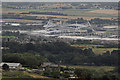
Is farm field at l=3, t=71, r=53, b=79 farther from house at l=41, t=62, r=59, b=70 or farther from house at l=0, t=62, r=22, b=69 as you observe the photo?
house at l=41, t=62, r=59, b=70

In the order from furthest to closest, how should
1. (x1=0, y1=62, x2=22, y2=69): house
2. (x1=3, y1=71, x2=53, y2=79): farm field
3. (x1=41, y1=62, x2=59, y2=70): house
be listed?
(x1=41, y1=62, x2=59, y2=70): house → (x1=0, y1=62, x2=22, y2=69): house → (x1=3, y1=71, x2=53, y2=79): farm field

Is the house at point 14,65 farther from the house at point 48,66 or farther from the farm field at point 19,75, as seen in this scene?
the house at point 48,66

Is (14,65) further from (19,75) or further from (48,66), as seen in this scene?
(48,66)

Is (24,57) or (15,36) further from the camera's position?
(15,36)

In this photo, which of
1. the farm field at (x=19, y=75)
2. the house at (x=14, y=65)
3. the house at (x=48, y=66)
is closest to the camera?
the farm field at (x=19, y=75)

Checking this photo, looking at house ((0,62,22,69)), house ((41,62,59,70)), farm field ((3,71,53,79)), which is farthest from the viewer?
house ((41,62,59,70))

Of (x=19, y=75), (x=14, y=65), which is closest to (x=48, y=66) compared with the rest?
(x=14, y=65)

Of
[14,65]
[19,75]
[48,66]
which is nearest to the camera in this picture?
[19,75]

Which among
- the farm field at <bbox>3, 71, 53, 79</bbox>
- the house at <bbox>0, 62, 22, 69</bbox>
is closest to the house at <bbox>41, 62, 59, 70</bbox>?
the house at <bbox>0, 62, 22, 69</bbox>

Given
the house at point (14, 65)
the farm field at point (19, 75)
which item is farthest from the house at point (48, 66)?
the farm field at point (19, 75)

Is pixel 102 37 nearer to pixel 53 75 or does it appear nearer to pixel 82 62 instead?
pixel 82 62

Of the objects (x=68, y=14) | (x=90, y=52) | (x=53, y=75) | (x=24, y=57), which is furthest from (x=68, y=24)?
(x=53, y=75)
